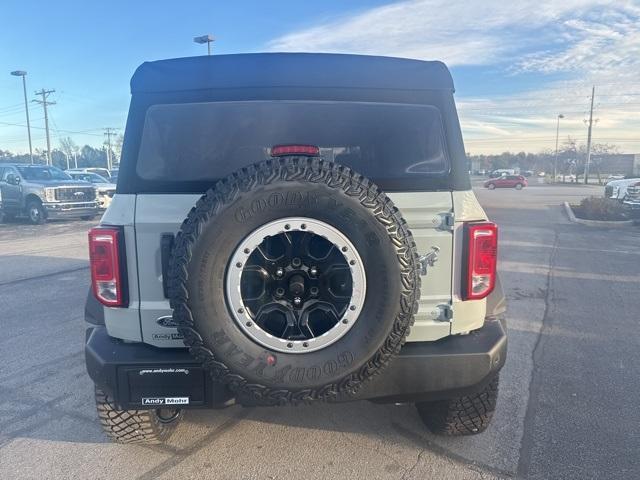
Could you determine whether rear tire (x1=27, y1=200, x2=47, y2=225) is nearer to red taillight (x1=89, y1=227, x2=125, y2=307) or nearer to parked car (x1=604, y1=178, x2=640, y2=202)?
red taillight (x1=89, y1=227, x2=125, y2=307)

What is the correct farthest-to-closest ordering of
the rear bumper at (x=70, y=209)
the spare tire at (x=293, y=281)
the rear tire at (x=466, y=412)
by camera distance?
the rear bumper at (x=70, y=209) → the rear tire at (x=466, y=412) → the spare tire at (x=293, y=281)

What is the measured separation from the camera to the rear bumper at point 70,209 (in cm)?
1655

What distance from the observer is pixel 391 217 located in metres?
2.22

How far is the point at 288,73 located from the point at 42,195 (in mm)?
16555

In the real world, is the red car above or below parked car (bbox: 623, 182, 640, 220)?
below

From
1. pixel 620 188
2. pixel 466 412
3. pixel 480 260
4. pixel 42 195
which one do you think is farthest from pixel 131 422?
pixel 620 188

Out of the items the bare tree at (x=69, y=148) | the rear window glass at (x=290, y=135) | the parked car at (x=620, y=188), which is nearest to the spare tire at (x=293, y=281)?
the rear window glass at (x=290, y=135)

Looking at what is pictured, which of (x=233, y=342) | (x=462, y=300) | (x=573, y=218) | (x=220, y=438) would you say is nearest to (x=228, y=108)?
(x=233, y=342)

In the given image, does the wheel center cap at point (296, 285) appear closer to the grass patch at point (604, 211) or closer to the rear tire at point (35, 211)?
the grass patch at point (604, 211)

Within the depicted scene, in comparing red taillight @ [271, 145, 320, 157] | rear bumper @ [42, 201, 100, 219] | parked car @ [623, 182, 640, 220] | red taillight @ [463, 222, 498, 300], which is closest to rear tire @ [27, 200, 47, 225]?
rear bumper @ [42, 201, 100, 219]

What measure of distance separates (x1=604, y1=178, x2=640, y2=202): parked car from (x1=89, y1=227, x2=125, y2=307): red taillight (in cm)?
1836

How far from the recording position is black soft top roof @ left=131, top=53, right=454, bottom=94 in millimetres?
2688

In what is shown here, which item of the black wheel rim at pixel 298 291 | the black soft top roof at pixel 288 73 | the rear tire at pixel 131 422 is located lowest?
the rear tire at pixel 131 422

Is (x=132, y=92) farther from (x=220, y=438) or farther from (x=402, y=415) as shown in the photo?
(x=402, y=415)
